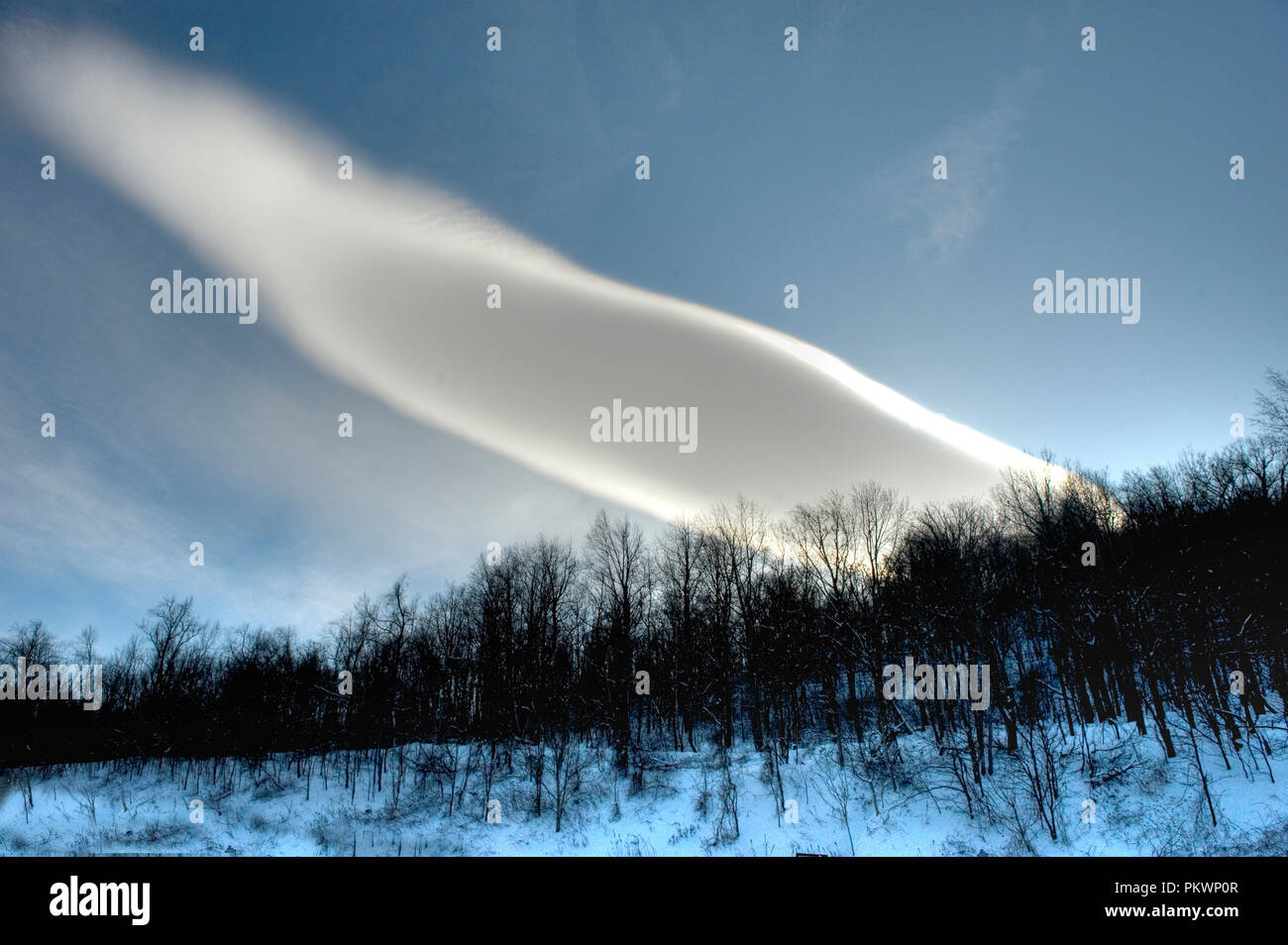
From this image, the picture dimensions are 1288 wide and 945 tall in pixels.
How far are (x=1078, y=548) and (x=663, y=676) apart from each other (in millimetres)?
34130

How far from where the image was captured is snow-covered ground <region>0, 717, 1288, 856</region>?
76.0 feet

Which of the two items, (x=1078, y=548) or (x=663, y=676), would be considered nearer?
(x=1078, y=548)

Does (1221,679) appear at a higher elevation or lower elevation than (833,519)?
lower

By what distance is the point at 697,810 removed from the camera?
101ft

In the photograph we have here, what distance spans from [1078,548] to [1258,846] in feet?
86.1

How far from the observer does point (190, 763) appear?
51.0m

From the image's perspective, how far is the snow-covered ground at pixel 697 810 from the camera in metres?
23.2
